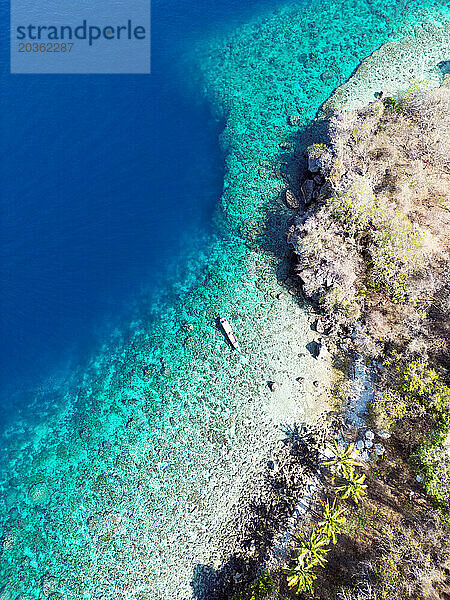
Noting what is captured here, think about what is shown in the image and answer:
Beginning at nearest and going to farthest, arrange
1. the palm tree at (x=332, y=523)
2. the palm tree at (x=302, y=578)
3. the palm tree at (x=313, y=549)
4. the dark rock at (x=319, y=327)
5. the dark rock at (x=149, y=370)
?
the palm tree at (x=302, y=578)
the palm tree at (x=313, y=549)
the palm tree at (x=332, y=523)
the dark rock at (x=319, y=327)
the dark rock at (x=149, y=370)

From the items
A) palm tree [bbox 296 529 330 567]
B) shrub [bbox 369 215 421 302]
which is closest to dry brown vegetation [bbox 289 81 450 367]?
shrub [bbox 369 215 421 302]

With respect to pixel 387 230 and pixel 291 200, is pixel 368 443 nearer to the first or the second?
pixel 387 230

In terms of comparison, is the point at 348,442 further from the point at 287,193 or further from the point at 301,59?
the point at 301,59

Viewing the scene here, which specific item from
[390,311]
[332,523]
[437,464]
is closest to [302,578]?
[332,523]

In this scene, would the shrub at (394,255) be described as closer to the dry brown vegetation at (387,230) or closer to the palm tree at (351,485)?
the dry brown vegetation at (387,230)

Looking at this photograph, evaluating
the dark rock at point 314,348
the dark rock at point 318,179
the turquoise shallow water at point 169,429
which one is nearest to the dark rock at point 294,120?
the turquoise shallow water at point 169,429

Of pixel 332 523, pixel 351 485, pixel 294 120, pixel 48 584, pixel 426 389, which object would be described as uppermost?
pixel 294 120

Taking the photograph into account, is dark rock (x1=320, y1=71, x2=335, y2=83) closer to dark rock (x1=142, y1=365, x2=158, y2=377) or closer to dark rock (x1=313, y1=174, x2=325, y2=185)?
dark rock (x1=313, y1=174, x2=325, y2=185)
